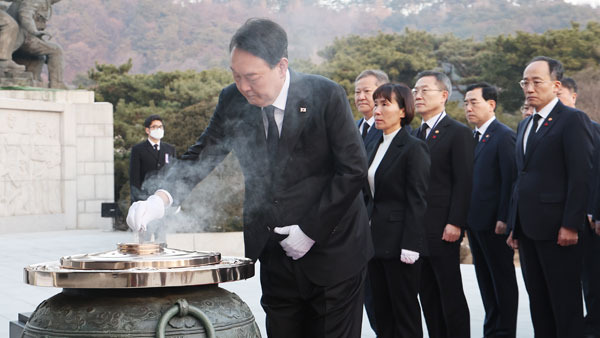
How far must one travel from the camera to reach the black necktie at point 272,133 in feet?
9.01

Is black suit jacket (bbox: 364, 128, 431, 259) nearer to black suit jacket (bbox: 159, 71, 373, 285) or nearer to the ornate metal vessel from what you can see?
black suit jacket (bbox: 159, 71, 373, 285)

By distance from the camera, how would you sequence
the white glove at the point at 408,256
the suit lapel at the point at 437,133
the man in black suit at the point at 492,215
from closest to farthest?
1. the white glove at the point at 408,256
2. the suit lapel at the point at 437,133
3. the man in black suit at the point at 492,215

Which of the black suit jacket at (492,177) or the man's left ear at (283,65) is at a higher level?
→ the man's left ear at (283,65)

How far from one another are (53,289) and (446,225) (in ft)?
13.2

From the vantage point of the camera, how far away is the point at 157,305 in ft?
7.41

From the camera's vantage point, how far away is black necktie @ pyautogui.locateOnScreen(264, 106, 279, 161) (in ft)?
9.01

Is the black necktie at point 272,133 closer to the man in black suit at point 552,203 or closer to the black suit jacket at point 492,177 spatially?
the man in black suit at point 552,203

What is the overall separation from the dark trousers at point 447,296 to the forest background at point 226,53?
6.15 m

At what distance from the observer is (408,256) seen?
3.83 metres

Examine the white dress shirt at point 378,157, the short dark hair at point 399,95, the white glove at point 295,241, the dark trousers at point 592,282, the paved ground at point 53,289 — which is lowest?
the paved ground at point 53,289

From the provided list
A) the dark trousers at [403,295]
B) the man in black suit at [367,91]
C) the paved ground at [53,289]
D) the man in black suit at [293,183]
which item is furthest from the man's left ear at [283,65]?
the paved ground at [53,289]

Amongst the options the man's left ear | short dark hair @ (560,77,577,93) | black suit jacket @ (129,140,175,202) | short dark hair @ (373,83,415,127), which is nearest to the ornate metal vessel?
the man's left ear

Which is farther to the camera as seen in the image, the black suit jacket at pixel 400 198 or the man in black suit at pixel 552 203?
the man in black suit at pixel 552 203

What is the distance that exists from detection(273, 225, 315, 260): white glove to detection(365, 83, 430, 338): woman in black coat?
128 cm
